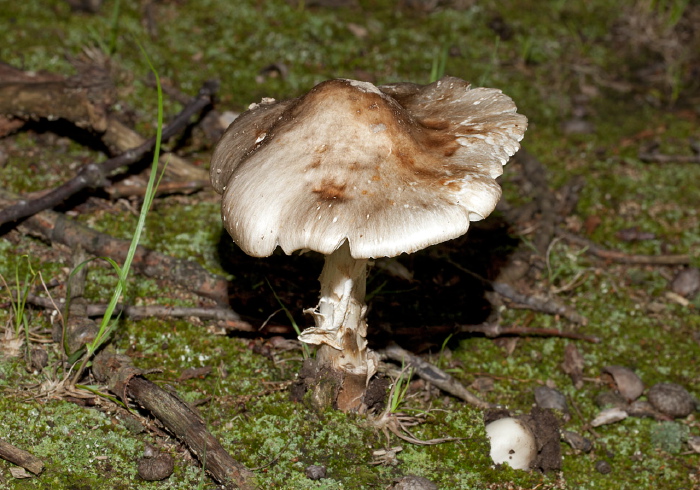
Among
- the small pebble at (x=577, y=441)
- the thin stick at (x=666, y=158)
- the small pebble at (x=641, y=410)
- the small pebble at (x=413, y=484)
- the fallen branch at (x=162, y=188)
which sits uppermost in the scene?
the thin stick at (x=666, y=158)

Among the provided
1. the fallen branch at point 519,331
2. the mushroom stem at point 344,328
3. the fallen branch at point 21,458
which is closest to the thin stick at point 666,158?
the fallen branch at point 519,331

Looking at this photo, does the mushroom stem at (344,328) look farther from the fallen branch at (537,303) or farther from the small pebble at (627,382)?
the small pebble at (627,382)

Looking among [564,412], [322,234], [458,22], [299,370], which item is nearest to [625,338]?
[564,412]

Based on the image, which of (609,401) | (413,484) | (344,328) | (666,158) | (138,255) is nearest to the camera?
(413,484)

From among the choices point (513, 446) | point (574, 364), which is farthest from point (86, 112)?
point (574, 364)

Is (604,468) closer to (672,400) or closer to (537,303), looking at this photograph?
(672,400)

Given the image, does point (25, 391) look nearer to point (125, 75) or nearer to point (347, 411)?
point (347, 411)

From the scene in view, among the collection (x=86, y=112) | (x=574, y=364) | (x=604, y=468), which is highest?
(x=86, y=112)
